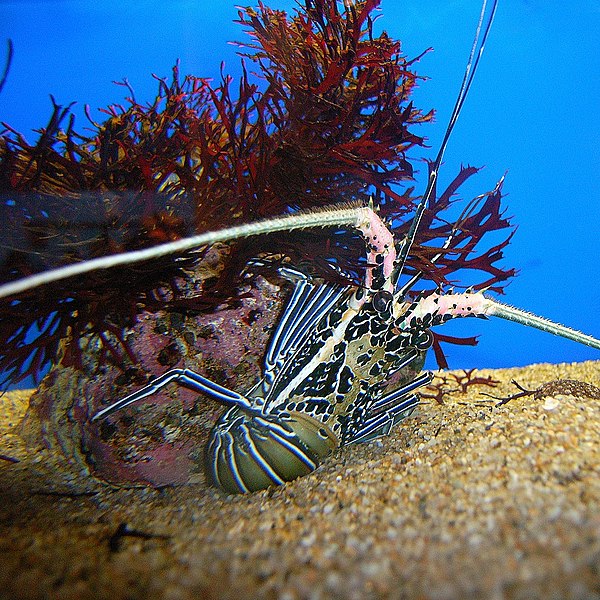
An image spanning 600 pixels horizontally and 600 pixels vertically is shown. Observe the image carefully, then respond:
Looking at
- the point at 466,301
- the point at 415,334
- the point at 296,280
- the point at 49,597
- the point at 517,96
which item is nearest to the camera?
the point at 49,597

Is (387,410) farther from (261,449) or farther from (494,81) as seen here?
(494,81)

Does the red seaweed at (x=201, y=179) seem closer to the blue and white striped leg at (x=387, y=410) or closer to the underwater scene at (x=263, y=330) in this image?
the underwater scene at (x=263, y=330)

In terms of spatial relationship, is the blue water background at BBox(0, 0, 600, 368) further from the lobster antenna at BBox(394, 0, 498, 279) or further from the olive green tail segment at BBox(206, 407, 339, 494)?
the olive green tail segment at BBox(206, 407, 339, 494)

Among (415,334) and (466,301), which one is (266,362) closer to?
(415,334)

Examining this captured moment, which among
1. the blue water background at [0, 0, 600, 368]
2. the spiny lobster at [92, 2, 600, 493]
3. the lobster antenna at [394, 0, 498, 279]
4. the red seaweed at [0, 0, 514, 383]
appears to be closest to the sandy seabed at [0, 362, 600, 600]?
the spiny lobster at [92, 2, 600, 493]

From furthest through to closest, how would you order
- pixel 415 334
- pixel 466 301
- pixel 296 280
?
pixel 296 280
pixel 415 334
pixel 466 301

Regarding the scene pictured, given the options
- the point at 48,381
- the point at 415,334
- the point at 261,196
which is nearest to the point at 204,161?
the point at 261,196
